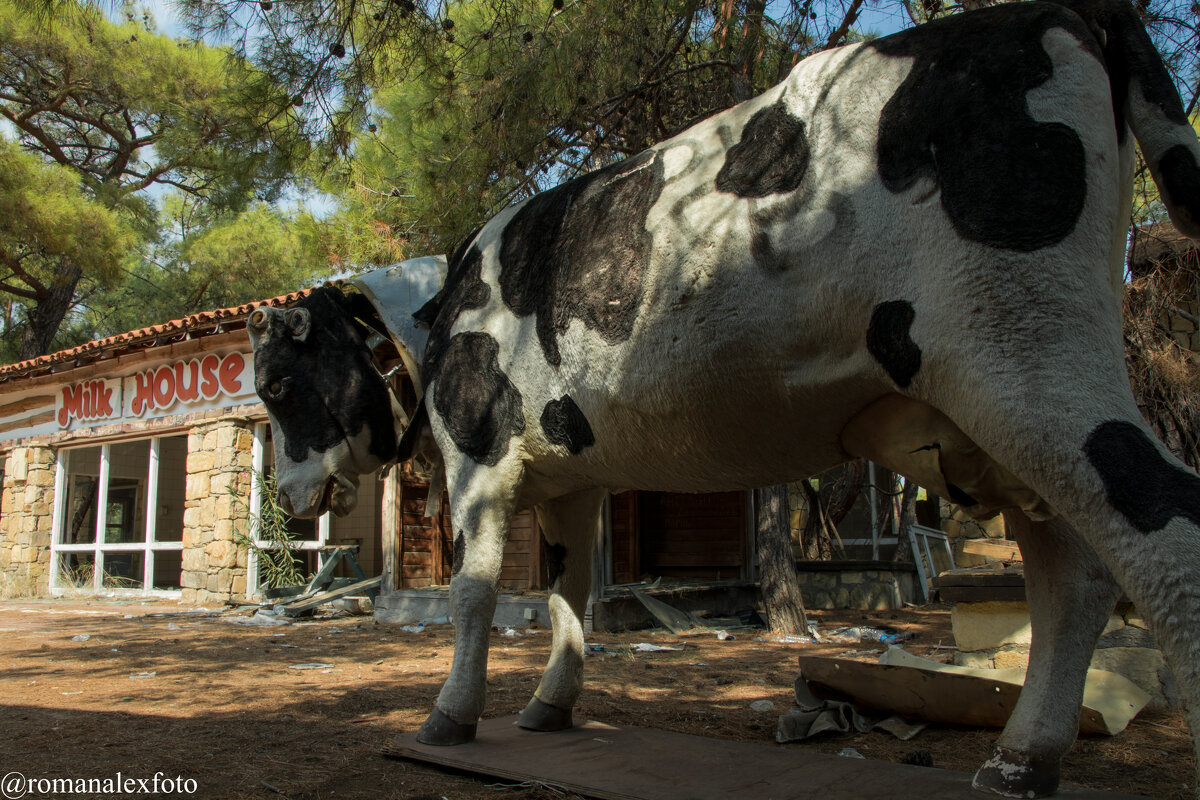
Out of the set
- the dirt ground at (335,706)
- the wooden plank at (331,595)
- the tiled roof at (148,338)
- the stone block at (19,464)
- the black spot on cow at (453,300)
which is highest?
the tiled roof at (148,338)

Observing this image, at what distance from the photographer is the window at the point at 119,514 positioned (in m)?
11.8

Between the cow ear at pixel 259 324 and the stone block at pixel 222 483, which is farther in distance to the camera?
the stone block at pixel 222 483

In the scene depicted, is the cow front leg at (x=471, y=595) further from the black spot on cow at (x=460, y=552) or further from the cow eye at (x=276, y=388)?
the cow eye at (x=276, y=388)

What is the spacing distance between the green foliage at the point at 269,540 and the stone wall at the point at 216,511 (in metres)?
0.11

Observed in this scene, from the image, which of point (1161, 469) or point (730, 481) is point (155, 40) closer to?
point (730, 481)

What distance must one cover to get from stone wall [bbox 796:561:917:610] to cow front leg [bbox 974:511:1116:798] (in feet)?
25.4

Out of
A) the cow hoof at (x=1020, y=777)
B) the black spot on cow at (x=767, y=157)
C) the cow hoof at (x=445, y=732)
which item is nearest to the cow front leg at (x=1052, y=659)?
the cow hoof at (x=1020, y=777)

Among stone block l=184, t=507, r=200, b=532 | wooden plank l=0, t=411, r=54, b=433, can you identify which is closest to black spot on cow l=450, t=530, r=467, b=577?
stone block l=184, t=507, r=200, b=532

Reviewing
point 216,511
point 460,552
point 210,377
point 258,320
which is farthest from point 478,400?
point 210,377

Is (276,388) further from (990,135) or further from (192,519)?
(192,519)

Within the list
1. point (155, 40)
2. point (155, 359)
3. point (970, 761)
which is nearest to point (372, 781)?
point (970, 761)

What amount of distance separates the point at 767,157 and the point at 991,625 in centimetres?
380

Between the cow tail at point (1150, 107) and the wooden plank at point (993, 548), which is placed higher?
the cow tail at point (1150, 107)

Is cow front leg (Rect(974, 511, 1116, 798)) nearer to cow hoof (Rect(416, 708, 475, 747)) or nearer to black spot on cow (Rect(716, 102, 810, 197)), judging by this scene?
black spot on cow (Rect(716, 102, 810, 197))
